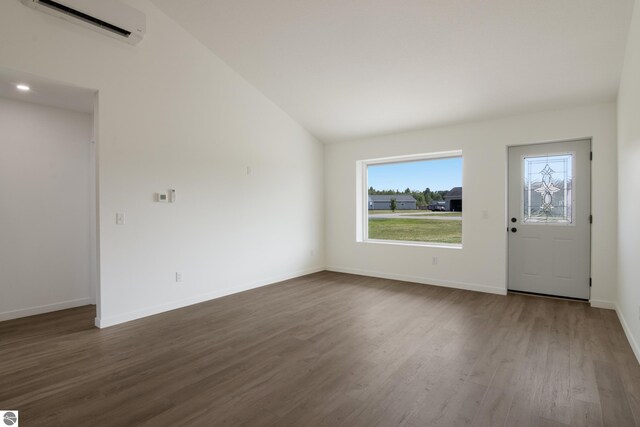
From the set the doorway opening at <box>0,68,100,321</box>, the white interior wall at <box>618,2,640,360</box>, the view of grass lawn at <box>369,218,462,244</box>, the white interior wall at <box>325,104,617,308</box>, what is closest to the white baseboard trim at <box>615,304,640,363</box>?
the white interior wall at <box>618,2,640,360</box>

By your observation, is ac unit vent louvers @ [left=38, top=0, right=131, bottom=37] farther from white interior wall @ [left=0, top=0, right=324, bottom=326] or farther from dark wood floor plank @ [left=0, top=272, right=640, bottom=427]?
dark wood floor plank @ [left=0, top=272, right=640, bottom=427]

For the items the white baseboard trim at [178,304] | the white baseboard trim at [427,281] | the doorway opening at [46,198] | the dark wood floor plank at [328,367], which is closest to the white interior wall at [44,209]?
Answer: the doorway opening at [46,198]

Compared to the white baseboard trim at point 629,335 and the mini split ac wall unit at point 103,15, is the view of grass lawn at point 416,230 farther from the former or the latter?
the mini split ac wall unit at point 103,15

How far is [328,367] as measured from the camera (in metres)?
2.64

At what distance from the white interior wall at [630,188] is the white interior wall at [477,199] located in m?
0.38

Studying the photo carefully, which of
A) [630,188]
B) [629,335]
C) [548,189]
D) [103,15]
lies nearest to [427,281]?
[548,189]

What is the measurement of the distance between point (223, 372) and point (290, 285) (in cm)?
291

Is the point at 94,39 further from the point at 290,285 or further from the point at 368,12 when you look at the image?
the point at 290,285

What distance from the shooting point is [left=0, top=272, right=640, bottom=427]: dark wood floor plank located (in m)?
2.05

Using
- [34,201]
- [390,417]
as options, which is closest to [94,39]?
[34,201]

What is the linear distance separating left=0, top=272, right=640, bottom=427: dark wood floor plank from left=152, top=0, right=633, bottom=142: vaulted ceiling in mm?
2752

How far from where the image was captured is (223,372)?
2584 mm

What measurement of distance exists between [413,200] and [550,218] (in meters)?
2.17

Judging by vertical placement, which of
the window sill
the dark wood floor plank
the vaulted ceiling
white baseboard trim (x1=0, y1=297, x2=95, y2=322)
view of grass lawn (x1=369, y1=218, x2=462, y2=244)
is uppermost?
the vaulted ceiling
